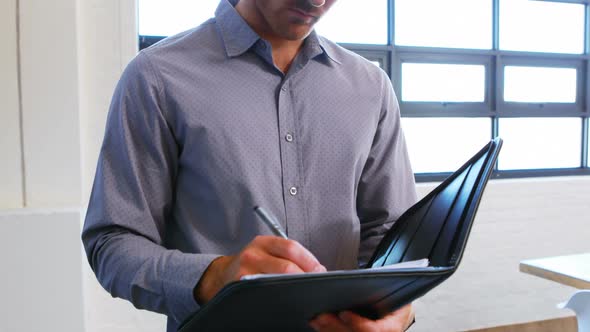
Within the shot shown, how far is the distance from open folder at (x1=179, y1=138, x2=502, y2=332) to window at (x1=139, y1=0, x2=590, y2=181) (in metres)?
2.18

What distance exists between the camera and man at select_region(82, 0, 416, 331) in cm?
83

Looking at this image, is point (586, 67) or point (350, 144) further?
point (586, 67)

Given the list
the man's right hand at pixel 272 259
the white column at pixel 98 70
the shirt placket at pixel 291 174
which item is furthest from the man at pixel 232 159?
the white column at pixel 98 70

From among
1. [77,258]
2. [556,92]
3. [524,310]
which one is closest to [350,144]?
[77,258]

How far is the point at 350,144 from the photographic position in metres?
1.01

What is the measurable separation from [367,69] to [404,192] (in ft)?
0.90

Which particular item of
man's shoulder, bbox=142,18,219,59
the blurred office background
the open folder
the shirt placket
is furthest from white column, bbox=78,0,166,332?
the open folder

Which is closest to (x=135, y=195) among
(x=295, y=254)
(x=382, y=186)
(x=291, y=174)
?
(x=291, y=174)

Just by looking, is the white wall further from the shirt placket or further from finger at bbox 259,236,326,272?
finger at bbox 259,236,326,272

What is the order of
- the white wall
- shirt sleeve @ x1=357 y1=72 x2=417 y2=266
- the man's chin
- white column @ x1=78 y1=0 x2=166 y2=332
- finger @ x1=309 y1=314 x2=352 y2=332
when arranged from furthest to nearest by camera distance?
white column @ x1=78 y1=0 x2=166 y2=332
the white wall
shirt sleeve @ x1=357 y1=72 x2=417 y2=266
the man's chin
finger @ x1=309 y1=314 x2=352 y2=332

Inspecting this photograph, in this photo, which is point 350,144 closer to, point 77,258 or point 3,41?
point 77,258

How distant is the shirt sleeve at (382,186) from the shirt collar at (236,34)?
18 centimetres

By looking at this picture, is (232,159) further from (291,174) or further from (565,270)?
(565,270)

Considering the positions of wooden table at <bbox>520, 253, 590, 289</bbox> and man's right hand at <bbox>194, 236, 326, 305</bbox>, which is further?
wooden table at <bbox>520, 253, 590, 289</bbox>
